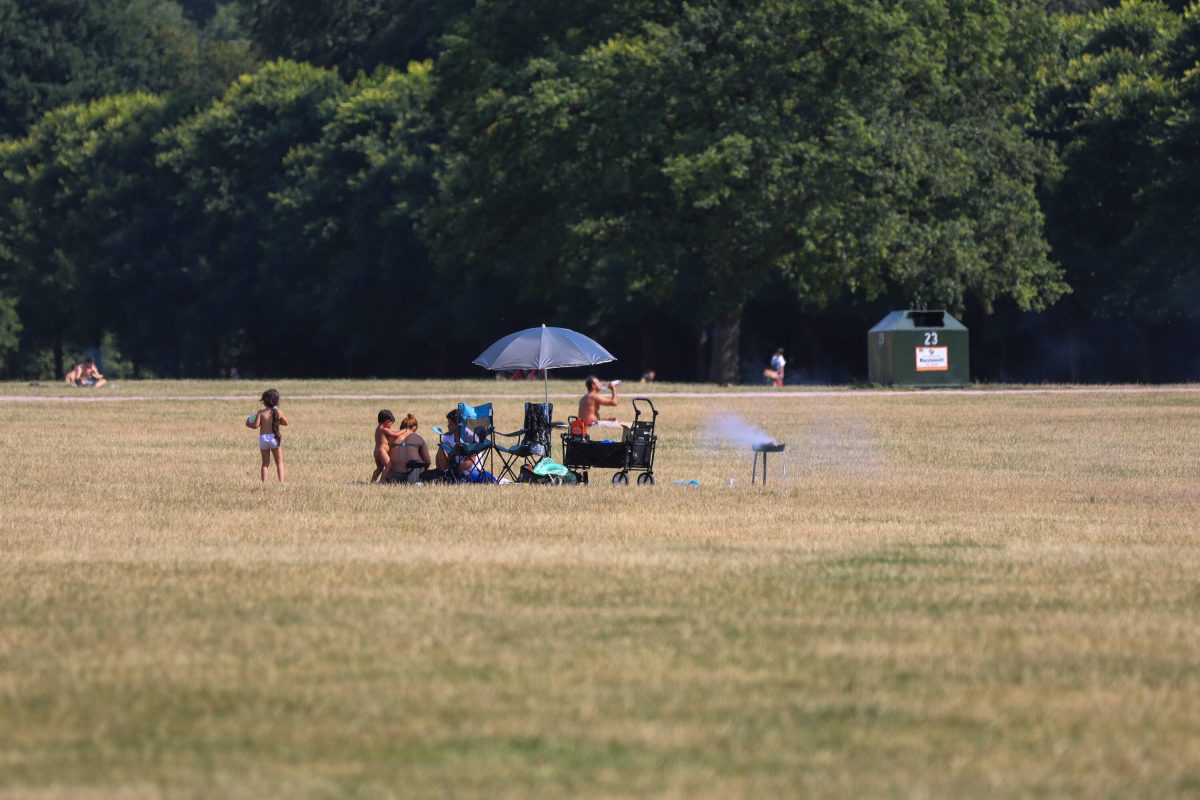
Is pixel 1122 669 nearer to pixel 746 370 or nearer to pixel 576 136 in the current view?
pixel 576 136

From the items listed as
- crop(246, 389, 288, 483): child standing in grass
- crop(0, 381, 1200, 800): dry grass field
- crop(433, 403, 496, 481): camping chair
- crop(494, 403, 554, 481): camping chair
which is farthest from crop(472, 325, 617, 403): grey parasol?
crop(246, 389, 288, 483): child standing in grass

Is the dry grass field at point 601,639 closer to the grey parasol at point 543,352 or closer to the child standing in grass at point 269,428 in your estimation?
the child standing in grass at point 269,428

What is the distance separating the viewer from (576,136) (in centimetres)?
5484

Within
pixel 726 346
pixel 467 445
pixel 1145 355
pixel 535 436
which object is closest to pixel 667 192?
pixel 726 346

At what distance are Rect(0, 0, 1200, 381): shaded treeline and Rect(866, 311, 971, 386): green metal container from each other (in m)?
2.33

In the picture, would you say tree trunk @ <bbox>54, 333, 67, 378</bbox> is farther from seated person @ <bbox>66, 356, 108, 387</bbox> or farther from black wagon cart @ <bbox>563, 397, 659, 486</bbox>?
black wagon cart @ <bbox>563, 397, 659, 486</bbox>

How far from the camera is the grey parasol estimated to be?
23.2m

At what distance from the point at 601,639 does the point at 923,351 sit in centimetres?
4195

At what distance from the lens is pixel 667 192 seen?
5534 cm

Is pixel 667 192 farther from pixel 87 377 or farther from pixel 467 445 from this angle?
pixel 467 445

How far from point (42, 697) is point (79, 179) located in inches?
3048

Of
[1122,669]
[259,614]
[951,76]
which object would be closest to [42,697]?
[259,614]

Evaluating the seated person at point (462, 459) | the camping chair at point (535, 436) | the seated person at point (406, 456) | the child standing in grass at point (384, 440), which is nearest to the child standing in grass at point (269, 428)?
the child standing in grass at point (384, 440)

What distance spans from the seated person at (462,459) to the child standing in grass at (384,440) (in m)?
0.43
